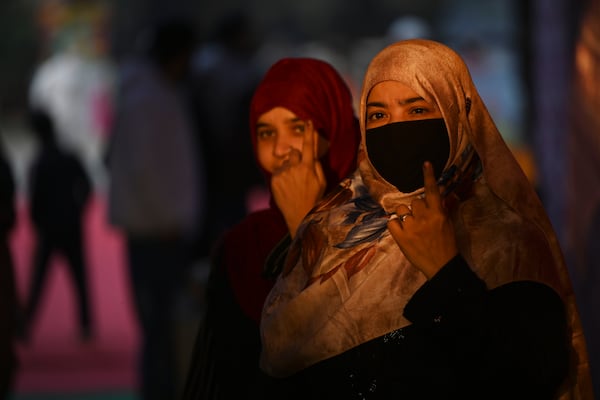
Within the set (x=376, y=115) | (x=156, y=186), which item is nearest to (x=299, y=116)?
(x=376, y=115)

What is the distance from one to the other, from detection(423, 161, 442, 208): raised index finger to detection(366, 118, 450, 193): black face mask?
0.49ft

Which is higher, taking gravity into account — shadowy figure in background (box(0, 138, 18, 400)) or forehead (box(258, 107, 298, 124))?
forehead (box(258, 107, 298, 124))

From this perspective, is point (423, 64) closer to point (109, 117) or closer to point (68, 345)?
point (68, 345)

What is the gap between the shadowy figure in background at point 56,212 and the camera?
30.8 feet

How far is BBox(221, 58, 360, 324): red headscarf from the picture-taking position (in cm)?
423

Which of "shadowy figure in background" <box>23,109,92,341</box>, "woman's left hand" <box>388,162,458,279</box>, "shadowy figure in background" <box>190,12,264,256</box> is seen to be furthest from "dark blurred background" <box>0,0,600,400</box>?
"woman's left hand" <box>388,162,458,279</box>

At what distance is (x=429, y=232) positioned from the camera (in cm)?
298

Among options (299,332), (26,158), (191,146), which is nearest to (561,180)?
(191,146)

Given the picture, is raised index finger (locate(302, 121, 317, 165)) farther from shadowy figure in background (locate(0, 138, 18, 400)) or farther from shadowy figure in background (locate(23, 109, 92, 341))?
shadowy figure in background (locate(23, 109, 92, 341))

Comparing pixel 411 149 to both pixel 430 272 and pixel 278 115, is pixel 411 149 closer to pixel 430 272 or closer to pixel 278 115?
pixel 430 272

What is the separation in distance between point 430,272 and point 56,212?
21.8 feet

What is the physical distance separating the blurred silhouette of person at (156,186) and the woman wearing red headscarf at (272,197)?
2576 mm

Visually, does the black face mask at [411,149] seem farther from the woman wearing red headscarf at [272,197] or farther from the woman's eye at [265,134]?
the woman's eye at [265,134]

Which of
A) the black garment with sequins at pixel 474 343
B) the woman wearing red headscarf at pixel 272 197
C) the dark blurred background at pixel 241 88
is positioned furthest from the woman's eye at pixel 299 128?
the dark blurred background at pixel 241 88
